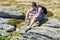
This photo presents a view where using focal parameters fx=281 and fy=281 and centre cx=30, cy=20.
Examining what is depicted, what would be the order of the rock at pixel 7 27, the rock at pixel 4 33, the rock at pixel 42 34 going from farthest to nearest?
the rock at pixel 7 27, the rock at pixel 4 33, the rock at pixel 42 34

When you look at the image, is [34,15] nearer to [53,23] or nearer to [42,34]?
[53,23]

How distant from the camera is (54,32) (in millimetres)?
17031

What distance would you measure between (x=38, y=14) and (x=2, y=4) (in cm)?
967

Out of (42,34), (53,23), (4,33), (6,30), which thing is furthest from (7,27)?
(42,34)

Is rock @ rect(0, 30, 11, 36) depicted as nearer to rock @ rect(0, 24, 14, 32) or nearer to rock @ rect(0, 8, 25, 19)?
rock @ rect(0, 24, 14, 32)

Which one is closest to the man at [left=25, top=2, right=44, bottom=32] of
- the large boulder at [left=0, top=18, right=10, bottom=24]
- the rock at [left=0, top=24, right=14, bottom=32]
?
the rock at [left=0, top=24, right=14, bottom=32]

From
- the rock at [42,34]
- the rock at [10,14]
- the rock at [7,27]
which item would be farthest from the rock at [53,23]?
the rock at [10,14]

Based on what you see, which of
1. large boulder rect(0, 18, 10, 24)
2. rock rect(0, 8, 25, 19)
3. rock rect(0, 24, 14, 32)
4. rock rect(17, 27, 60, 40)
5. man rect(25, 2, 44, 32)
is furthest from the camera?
rock rect(0, 8, 25, 19)

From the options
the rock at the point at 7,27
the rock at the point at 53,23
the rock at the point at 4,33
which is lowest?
the rock at the point at 4,33

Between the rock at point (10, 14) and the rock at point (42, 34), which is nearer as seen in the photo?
the rock at point (42, 34)

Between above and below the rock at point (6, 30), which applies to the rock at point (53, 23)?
above

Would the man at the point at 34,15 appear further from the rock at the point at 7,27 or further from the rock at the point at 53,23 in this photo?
the rock at the point at 7,27

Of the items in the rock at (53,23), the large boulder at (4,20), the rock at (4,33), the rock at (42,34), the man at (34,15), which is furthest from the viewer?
the large boulder at (4,20)

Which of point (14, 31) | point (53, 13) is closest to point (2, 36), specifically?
point (14, 31)
